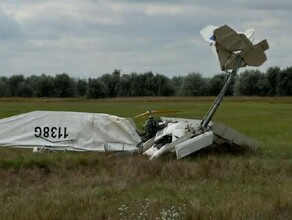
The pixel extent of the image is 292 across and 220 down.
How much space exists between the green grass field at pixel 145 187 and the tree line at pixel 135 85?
9829cm

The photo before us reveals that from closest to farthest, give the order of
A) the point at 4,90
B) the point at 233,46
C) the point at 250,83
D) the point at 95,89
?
1. the point at 233,46
2. the point at 250,83
3. the point at 95,89
4. the point at 4,90

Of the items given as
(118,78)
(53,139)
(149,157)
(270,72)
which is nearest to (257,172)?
(149,157)

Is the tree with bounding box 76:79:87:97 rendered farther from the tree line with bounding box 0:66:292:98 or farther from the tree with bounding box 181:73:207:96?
the tree with bounding box 181:73:207:96

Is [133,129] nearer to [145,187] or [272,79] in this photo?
[145,187]

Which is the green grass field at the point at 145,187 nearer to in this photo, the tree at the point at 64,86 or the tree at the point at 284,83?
the tree at the point at 284,83

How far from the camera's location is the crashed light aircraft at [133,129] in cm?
1484

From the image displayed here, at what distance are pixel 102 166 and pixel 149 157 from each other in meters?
1.75

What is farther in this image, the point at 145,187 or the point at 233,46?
the point at 233,46

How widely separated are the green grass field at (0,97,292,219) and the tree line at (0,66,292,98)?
9829 cm

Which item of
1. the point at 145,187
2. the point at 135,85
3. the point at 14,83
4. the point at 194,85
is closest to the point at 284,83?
the point at 194,85

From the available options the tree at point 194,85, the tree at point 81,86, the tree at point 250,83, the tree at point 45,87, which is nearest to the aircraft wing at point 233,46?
the tree at point 250,83

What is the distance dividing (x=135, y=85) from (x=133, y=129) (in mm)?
102893

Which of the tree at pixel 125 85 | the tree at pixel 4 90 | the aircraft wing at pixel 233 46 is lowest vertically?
the tree at pixel 4 90

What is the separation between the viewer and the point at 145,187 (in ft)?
32.0
